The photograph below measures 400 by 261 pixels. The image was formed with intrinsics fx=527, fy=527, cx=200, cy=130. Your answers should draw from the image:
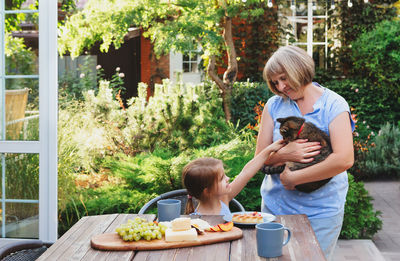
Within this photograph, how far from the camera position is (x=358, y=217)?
15.7 ft

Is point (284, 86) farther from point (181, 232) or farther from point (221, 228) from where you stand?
point (181, 232)

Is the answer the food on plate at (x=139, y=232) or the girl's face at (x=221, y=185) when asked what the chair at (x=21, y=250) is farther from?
the girl's face at (x=221, y=185)

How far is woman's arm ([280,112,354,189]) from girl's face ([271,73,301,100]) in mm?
227

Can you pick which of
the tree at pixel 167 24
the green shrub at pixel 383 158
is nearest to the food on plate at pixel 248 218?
the tree at pixel 167 24

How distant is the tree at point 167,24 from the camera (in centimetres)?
829

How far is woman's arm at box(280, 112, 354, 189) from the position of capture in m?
2.34

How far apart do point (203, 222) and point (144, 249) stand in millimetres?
336

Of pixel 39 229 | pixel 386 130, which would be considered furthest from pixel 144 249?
pixel 386 130

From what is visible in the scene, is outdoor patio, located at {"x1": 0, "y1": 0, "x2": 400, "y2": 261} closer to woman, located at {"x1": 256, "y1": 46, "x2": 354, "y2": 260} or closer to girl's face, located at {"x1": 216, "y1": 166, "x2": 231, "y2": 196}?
woman, located at {"x1": 256, "y1": 46, "x2": 354, "y2": 260}

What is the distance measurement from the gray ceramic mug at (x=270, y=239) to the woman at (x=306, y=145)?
501 millimetres

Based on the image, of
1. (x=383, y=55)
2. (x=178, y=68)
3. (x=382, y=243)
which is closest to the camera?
(x=382, y=243)

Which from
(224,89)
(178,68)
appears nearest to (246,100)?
(224,89)

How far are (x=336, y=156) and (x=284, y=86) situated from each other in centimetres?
39

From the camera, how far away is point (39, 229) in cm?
409
